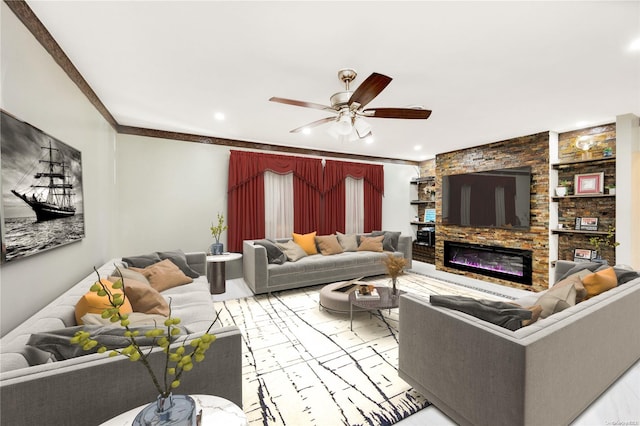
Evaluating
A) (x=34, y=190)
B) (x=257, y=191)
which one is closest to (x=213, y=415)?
(x=34, y=190)

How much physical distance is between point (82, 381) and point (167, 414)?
48cm

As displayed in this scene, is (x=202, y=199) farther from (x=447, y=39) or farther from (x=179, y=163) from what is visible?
(x=447, y=39)

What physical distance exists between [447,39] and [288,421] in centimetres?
279

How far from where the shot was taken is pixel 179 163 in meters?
4.40

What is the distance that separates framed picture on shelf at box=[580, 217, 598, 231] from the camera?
3854 millimetres

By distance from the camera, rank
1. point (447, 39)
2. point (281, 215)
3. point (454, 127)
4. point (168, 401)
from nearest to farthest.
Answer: point (168, 401), point (447, 39), point (454, 127), point (281, 215)

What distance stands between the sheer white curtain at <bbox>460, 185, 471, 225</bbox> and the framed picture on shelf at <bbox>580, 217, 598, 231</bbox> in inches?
61.7

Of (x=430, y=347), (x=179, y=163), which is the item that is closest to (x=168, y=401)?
(x=430, y=347)

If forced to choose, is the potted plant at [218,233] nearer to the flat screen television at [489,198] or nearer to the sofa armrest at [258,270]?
the sofa armrest at [258,270]

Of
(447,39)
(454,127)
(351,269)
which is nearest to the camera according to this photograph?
(447,39)

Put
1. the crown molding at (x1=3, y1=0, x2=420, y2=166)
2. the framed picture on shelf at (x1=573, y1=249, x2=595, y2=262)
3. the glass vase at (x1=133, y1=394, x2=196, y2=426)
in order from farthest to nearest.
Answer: the framed picture on shelf at (x1=573, y1=249, x2=595, y2=262) < the crown molding at (x1=3, y1=0, x2=420, y2=166) < the glass vase at (x1=133, y1=394, x2=196, y2=426)

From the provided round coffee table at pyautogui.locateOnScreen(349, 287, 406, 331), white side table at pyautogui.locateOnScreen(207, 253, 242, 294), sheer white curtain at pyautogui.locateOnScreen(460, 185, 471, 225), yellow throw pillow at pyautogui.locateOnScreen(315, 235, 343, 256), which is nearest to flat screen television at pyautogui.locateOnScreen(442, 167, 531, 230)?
sheer white curtain at pyautogui.locateOnScreen(460, 185, 471, 225)

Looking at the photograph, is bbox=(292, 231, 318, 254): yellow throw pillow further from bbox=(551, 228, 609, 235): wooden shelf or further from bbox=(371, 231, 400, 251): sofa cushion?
bbox=(551, 228, 609, 235): wooden shelf

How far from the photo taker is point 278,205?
207 inches
